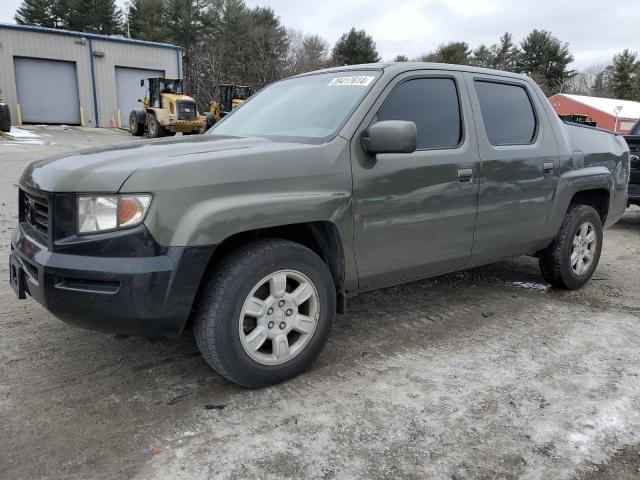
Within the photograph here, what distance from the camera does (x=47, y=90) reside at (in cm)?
2748

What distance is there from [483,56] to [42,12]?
46.5m

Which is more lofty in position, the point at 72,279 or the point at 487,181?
the point at 487,181

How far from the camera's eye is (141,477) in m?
2.08

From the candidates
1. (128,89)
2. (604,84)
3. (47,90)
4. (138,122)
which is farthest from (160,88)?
(604,84)

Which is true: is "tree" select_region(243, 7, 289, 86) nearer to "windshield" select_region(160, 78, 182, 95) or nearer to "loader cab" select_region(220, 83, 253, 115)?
"loader cab" select_region(220, 83, 253, 115)

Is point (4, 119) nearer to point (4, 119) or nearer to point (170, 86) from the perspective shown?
point (4, 119)

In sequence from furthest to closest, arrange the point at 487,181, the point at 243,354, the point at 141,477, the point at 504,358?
the point at 487,181 → the point at 504,358 → the point at 243,354 → the point at 141,477

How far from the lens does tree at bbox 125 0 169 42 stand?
1746 inches

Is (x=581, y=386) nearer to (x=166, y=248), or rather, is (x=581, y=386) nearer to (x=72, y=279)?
(x=166, y=248)

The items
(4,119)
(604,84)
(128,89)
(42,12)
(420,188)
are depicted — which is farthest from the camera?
(604,84)

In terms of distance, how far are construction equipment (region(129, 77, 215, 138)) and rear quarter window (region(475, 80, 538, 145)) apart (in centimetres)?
1848

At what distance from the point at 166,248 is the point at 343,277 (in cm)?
108

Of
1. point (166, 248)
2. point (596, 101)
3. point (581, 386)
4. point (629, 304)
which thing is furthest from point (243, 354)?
point (596, 101)

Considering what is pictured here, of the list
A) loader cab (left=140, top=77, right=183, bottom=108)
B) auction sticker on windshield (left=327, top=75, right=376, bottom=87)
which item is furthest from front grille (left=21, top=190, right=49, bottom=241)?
loader cab (left=140, top=77, right=183, bottom=108)
